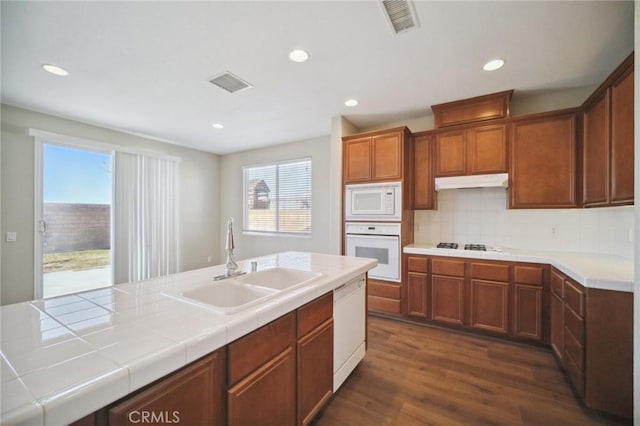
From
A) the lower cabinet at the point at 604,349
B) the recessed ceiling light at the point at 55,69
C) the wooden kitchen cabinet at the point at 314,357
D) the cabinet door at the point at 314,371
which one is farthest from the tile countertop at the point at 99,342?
the recessed ceiling light at the point at 55,69

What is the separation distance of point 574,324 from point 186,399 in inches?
100

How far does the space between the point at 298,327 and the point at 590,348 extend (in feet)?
6.47

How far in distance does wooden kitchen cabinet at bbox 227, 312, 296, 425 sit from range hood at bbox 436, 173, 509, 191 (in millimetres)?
2538

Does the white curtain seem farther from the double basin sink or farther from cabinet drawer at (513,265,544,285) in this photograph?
cabinet drawer at (513,265,544,285)

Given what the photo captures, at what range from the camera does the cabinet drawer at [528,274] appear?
98.3 inches

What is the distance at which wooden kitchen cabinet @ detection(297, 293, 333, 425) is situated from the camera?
1414 mm

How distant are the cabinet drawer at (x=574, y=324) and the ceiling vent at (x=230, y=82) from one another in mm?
3425

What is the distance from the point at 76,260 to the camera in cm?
373

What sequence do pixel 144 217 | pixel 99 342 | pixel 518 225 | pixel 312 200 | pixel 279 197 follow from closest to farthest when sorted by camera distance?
pixel 99 342
pixel 518 225
pixel 144 217
pixel 312 200
pixel 279 197

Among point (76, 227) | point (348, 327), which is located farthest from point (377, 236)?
point (76, 227)

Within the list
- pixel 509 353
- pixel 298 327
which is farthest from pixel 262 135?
pixel 509 353

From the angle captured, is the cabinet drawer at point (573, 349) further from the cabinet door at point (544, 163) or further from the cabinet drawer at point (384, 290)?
the cabinet drawer at point (384, 290)

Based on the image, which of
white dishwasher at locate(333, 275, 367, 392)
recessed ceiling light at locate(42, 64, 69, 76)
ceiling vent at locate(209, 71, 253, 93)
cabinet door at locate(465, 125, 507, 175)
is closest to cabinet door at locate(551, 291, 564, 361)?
cabinet door at locate(465, 125, 507, 175)

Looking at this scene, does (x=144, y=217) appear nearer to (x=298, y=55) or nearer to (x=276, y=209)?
(x=276, y=209)
